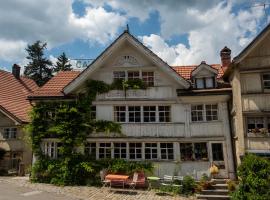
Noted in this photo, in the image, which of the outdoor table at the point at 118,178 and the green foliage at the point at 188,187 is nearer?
the green foliage at the point at 188,187

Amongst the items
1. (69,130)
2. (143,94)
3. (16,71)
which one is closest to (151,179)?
(143,94)

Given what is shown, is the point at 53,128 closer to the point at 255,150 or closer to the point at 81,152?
the point at 81,152

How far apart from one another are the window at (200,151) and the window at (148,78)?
5504 mm

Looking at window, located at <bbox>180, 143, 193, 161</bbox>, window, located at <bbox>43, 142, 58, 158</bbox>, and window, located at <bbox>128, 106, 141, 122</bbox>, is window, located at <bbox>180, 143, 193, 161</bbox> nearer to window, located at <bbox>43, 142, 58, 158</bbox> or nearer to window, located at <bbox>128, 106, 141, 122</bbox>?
window, located at <bbox>128, 106, 141, 122</bbox>

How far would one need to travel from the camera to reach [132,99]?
73.7 feet

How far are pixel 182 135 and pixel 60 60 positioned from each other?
45.6 m

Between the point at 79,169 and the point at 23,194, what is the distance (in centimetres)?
473

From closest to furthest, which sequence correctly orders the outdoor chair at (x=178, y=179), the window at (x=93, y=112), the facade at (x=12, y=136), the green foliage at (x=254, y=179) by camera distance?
1. the green foliage at (x=254, y=179)
2. the outdoor chair at (x=178, y=179)
3. the window at (x=93, y=112)
4. the facade at (x=12, y=136)

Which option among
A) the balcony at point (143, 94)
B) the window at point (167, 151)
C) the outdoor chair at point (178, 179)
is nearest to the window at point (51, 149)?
the balcony at point (143, 94)

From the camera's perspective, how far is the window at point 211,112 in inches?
857

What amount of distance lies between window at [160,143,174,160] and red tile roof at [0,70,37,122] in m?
13.3

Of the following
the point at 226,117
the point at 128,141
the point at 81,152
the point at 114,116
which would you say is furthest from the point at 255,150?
the point at 81,152

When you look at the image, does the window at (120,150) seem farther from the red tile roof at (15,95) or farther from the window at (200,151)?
the red tile roof at (15,95)

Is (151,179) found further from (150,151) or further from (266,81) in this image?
(266,81)
